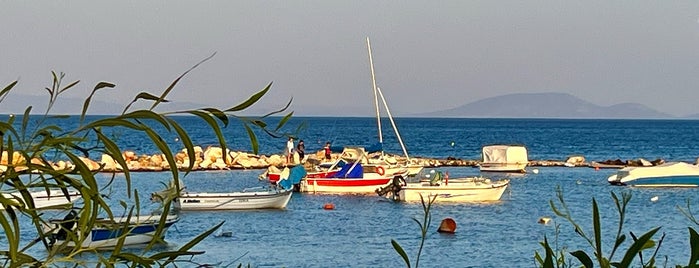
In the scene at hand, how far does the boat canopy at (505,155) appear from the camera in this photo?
51594mm

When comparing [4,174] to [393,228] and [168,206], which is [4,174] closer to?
[168,206]

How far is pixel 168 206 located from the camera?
1.51 meters

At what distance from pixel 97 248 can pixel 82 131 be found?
0.14 meters

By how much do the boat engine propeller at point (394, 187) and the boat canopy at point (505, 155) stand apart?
17.2 meters

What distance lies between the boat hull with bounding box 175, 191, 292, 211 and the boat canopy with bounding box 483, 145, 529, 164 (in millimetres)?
22304

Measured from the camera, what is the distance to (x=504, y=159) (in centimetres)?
5219

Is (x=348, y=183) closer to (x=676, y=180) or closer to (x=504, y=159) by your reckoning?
(x=676, y=180)

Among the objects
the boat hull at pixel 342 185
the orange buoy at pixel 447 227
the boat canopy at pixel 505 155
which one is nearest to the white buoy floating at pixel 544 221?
the orange buoy at pixel 447 227

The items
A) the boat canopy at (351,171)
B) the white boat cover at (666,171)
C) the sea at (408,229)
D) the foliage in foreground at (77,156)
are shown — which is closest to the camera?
the foliage in foreground at (77,156)

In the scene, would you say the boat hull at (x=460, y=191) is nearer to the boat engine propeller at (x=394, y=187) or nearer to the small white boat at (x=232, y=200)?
the boat engine propeller at (x=394, y=187)

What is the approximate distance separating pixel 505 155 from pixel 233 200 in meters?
24.1

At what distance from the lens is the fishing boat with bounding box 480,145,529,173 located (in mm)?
51156

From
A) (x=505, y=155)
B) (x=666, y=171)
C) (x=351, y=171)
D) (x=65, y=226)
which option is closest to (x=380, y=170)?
(x=351, y=171)

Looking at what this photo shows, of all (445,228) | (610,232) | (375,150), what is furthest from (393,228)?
(375,150)
